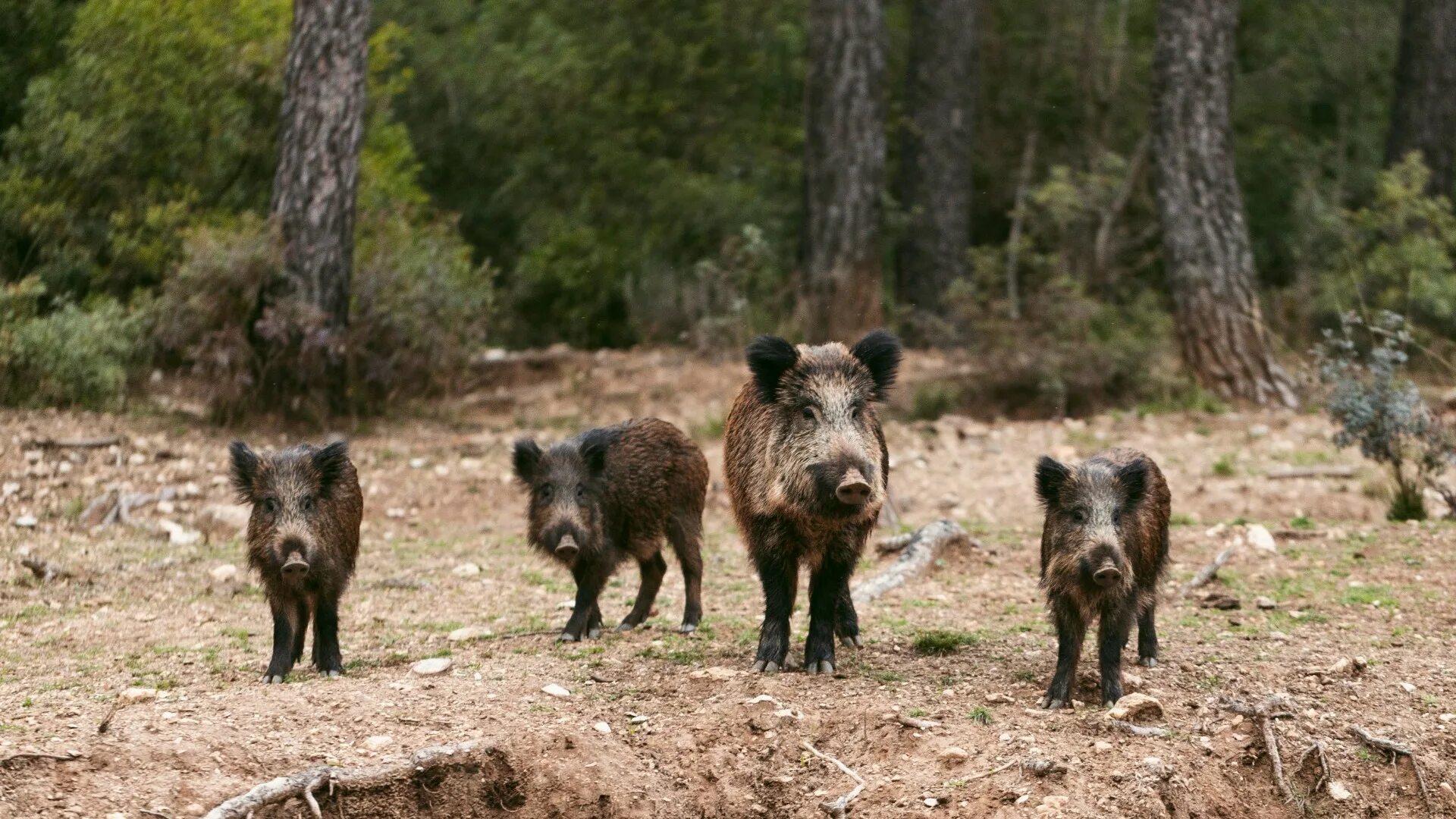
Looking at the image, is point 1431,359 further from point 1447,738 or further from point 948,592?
point 1447,738

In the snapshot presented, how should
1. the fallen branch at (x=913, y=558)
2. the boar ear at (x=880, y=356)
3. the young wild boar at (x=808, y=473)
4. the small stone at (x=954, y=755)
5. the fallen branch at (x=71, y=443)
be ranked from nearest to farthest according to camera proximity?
1. the small stone at (x=954, y=755)
2. the young wild boar at (x=808, y=473)
3. the boar ear at (x=880, y=356)
4. the fallen branch at (x=913, y=558)
5. the fallen branch at (x=71, y=443)

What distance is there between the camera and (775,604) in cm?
746

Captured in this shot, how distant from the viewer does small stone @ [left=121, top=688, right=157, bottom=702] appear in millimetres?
6746

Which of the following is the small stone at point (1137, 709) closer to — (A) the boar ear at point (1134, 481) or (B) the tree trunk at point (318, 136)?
(A) the boar ear at point (1134, 481)

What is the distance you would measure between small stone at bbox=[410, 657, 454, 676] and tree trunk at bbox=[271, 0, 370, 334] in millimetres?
6961

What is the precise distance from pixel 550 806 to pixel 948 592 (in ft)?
12.4

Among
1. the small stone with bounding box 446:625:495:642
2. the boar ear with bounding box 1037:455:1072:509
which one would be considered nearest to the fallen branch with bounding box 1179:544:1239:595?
the boar ear with bounding box 1037:455:1072:509

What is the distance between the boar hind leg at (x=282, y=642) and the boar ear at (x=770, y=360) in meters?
2.36

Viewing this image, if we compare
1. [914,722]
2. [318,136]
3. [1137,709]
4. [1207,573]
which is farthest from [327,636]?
[318,136]

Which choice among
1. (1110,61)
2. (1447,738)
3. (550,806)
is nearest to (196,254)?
(550,806)

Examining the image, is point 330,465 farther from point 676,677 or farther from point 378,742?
point 676,677

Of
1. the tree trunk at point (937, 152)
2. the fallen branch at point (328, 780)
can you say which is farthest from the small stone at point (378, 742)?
the tree trunk at point (937, 152)

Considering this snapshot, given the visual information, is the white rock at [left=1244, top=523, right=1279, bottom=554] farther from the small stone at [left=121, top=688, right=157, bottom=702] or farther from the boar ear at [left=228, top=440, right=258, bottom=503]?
the small stone at [left=121, top=688, right=157, bottom=702]

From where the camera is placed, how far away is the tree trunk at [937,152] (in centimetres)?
1998
